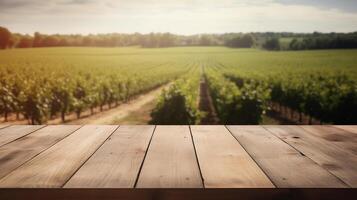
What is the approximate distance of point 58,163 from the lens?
1.03 m

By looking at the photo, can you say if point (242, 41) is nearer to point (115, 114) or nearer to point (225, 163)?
point (115, 114)

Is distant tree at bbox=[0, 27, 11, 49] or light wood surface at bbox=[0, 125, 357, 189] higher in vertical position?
distant tree at bbox=[0, 27, 11, 49]

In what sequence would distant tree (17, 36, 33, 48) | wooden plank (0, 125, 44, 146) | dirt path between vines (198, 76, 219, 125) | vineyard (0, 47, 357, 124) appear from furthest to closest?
dirt path between vines (198, 76, 219, 125) < vineyard (0, 47, 357, 124) < distant tree (17, 36, 33, 48) < wooden plank (0, 125, 44, 146)

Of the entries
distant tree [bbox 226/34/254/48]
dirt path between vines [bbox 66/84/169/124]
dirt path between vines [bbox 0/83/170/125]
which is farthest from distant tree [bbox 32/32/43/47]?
dirt path between vines [bbox 66/84/169/124]

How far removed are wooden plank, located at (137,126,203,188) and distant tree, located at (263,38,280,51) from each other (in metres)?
7.00

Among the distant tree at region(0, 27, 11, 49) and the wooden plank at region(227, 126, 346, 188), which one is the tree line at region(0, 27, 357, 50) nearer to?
the distant tree at region(0, 27, 11, 49)

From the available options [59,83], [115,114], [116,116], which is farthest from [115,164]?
[115,114]

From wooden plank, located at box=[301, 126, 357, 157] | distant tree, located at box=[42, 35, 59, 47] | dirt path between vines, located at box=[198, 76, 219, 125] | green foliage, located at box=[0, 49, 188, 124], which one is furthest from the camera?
dirt path between vines, located at box=[198, 76, 219, 125]

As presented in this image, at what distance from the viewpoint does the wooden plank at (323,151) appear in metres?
0.95

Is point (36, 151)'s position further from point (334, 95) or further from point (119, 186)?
point (334, 95)

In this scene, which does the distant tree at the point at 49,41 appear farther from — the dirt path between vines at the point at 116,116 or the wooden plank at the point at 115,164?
the wooden plank at the point at 115,164

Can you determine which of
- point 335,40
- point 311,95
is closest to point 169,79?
point 311,95

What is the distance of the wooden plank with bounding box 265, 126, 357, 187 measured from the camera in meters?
0.95

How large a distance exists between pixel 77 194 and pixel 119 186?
8 centimetres
